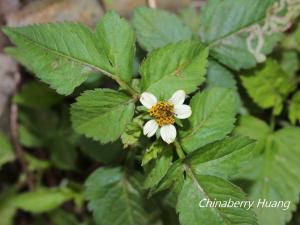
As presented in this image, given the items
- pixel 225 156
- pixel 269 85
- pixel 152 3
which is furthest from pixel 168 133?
pixel 152 3

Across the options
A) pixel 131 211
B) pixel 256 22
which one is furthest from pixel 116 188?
pixel 256 22

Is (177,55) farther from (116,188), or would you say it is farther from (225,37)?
(116,188)

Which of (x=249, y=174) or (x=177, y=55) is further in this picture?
(x=249, y=174)

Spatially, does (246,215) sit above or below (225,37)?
below

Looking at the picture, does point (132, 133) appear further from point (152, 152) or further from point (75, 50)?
point (75, 50)

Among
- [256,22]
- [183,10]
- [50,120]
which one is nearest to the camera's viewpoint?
[256,22]

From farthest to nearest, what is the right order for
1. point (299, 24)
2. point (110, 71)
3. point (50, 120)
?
1. point (50, 120)
2. point (299, 24)
3. point (110, 71)

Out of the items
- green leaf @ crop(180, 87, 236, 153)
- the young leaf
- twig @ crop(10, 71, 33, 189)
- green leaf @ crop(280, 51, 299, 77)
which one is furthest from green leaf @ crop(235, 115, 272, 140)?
twig @ crop(10, 71, 33, 189)

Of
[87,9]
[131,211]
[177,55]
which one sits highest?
[87,9]
